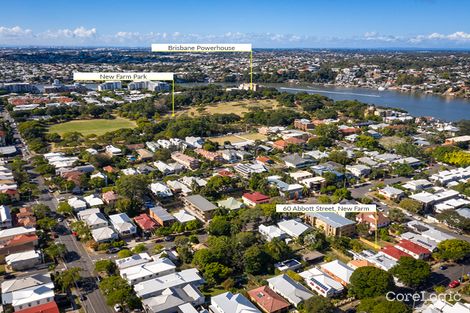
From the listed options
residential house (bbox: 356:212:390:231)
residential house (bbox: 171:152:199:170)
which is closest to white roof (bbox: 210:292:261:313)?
residential house (bbox: 356:212:390:231)

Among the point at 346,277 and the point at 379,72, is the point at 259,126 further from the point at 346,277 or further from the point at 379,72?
the point at 379,72

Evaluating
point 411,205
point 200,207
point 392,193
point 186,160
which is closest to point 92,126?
point 186,160

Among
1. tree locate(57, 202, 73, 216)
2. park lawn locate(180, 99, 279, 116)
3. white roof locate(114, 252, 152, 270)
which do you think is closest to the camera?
white roof locate(114, 252, 152, 270)

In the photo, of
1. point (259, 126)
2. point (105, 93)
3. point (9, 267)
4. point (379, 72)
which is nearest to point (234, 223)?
point (9, 267)

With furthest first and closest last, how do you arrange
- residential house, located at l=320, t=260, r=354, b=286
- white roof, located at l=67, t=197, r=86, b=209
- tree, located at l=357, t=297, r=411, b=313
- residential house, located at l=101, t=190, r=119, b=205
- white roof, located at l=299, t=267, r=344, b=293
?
residential house, located at l=101, t=190, r=119, b=205
white roof, located at l=67, t=197, r=86, b=209
residential house, located at l=320, t=260, r=354, b=286
white roof, located at l=299, t=267, r=344, b=293
tree, located at l=357, t=297, r=411, b=313

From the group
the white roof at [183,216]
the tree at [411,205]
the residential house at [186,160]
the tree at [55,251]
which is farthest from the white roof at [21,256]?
the tree at [411,205]

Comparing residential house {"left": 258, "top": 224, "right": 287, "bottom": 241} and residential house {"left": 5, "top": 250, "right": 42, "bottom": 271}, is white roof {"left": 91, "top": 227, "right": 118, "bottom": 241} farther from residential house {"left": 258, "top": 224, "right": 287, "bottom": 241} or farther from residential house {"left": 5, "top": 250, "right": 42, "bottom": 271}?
residential house {"left": 258, "top": 224, "right": 287, "bottom": 241}

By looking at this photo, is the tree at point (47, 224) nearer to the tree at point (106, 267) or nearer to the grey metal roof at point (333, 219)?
the tree at point (106, 267)
